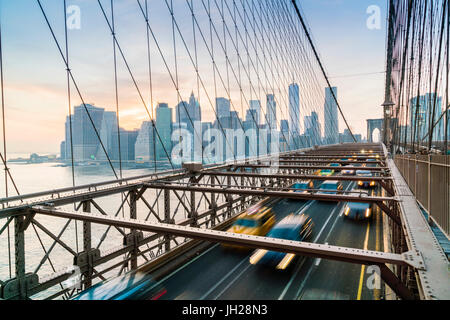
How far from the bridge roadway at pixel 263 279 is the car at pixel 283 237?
0.38m

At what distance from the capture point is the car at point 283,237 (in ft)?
42.2

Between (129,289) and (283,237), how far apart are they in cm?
780

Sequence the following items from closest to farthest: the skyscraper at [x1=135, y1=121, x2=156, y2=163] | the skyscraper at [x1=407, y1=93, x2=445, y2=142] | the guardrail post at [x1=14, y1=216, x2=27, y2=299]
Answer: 1. the guardrail post at [x1=14, y1=216, x2=27, y2=299]
2. the skyscraper at [x1=407, y1=93, x2=445, y2=142]
3. the skyscraper at [x1=135, y1=121, x2=156, y2=163]

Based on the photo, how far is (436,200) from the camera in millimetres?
5680

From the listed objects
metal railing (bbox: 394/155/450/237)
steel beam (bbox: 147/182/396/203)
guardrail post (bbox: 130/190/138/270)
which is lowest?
guardrail post (bbox: 130/190/138/270)

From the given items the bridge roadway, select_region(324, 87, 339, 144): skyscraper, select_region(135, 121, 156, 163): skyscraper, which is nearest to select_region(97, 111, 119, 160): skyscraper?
select_region(135, 121, 156, 163): skyscraper

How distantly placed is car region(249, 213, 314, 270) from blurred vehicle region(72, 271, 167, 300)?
476 centimetres

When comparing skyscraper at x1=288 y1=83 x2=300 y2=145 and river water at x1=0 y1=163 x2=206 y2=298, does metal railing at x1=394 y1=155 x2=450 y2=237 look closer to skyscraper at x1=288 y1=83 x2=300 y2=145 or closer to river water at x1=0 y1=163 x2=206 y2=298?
river water at x1=0 y1=163 x2=206 y2=298

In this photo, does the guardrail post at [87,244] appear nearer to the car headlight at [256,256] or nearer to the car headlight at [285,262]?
the car headlight at [256,256]

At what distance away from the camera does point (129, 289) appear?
9523 millimetres

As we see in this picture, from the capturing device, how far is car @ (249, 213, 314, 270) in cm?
1288

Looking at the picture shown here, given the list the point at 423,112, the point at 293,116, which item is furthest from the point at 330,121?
the point at 423,112
